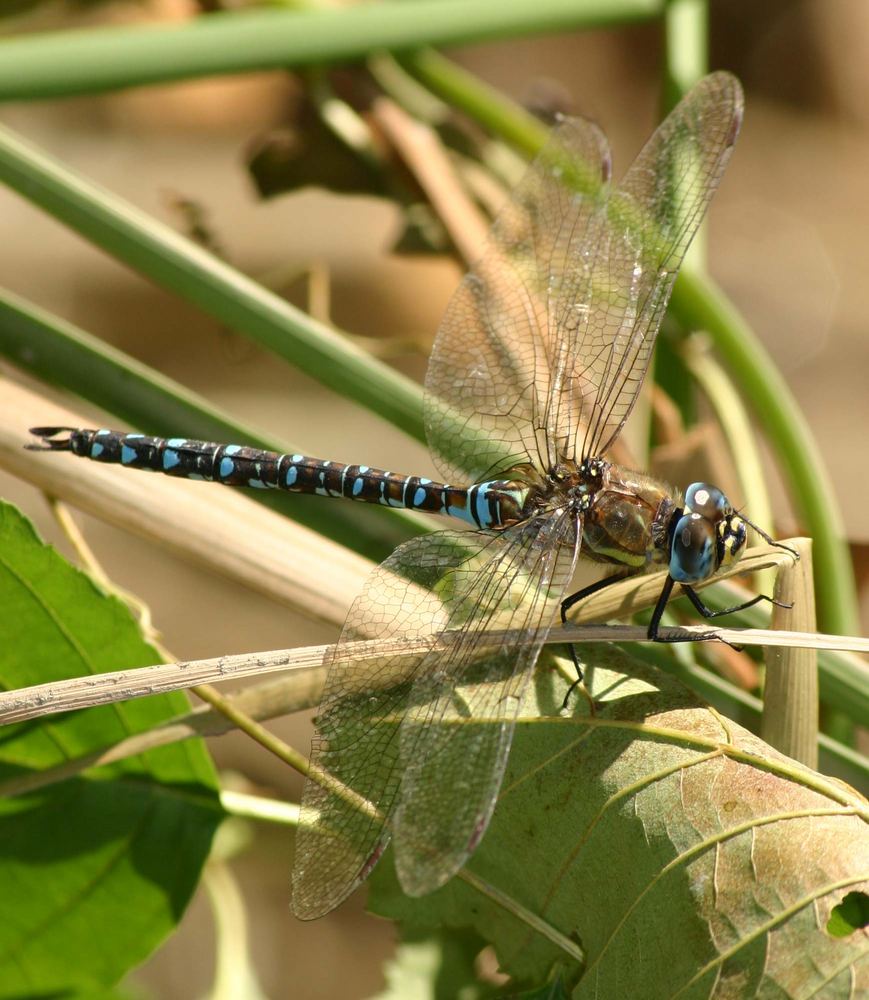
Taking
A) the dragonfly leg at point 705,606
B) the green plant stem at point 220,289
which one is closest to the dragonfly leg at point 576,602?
the dragonfly leg at point 705,606

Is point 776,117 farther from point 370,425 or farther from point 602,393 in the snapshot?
point 602,393

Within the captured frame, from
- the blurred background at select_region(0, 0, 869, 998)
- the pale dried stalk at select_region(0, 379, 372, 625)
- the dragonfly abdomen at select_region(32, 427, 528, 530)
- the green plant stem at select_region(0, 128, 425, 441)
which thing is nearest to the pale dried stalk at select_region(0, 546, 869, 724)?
the pale dried stalk at select_region(0, 379, 372, 625)

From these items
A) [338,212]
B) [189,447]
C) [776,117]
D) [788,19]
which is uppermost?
[788,19]

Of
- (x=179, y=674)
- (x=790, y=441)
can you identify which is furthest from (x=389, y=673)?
(x=790, y=441)

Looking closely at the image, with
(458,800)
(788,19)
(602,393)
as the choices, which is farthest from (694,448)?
(788,19)

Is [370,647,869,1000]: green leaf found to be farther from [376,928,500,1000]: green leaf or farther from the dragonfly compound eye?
[376,928,500,1000]: green leaf

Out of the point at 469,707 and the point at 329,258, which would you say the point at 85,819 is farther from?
the point at 329,258

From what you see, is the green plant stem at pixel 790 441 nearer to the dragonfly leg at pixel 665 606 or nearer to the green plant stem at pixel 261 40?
the dragonfly leg at pixel 665 606
